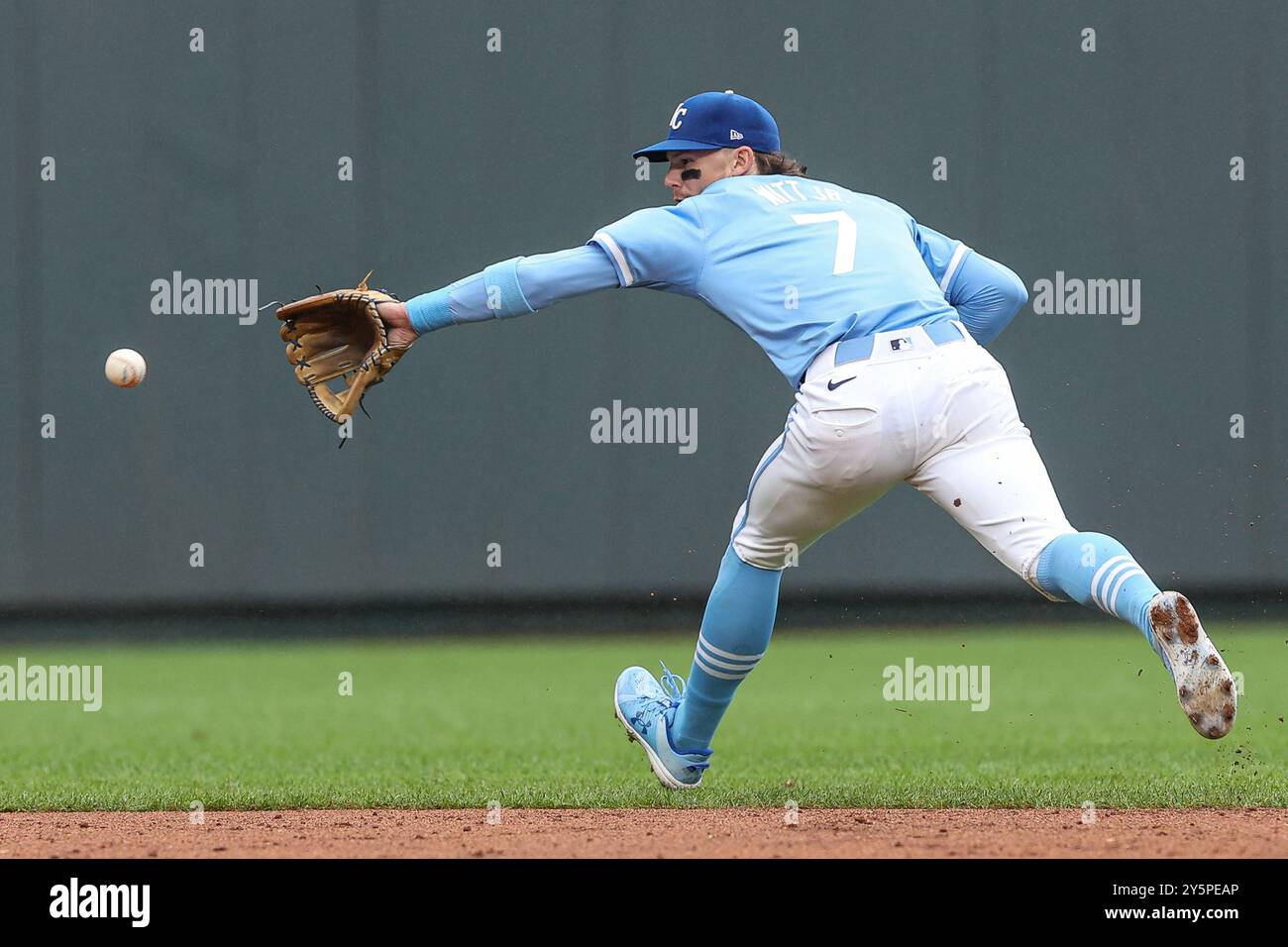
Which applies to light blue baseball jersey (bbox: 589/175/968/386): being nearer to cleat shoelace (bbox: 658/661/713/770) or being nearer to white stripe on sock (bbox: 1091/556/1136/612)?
white stripe on sock (bbox: 1091/556/1136/612)

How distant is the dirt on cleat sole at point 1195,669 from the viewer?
10.8 feet

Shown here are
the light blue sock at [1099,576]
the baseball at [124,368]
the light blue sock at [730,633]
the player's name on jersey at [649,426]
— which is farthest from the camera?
the player's name on jersey at [649,426]

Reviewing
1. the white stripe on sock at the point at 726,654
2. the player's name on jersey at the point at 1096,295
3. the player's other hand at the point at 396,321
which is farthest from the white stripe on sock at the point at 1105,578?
the player's name on jersey at the point at 1096,295

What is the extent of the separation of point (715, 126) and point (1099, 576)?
160 centimetres

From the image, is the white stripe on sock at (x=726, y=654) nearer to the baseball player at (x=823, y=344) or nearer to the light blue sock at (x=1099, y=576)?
the baseball player at (x=823, y=344)

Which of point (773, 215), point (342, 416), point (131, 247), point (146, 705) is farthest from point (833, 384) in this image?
point (131, 247)

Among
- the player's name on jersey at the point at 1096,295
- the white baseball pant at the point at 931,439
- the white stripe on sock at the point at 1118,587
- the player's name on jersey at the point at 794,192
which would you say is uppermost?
the player's name on jersey at the point at 1096,295

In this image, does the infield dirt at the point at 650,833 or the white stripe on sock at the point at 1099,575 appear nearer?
the white stripe on sock at the point at 1099,575

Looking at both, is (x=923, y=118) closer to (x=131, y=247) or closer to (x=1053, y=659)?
(x=1053, y=659)

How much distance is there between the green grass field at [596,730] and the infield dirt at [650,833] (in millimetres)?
223

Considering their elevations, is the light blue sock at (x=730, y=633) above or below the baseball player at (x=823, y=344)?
below

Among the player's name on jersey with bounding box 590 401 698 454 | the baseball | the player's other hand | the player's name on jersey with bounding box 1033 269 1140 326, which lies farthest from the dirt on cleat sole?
the player's name on jersey with bounding box 1033 269 1140 326

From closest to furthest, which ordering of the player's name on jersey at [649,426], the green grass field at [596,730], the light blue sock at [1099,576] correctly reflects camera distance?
the light blue sock at [1099,576], the green grass field at [596,730], the player's name on jersey at [649,426]

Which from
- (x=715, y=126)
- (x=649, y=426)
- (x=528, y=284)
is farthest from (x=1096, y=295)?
(x=528, y=284)
